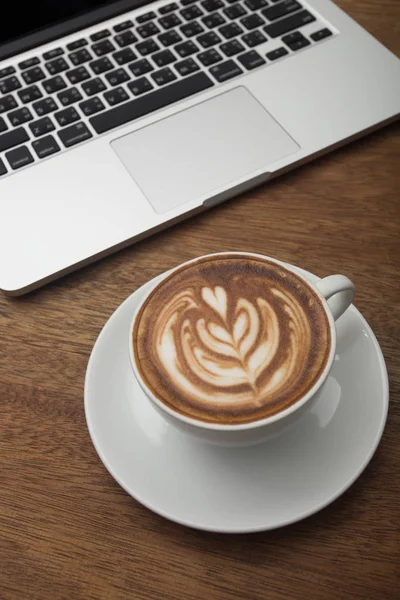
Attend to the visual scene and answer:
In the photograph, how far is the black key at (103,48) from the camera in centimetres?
73

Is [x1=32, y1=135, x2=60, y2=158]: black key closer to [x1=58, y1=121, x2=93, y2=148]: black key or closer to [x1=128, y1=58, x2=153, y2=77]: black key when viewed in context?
[x1=58, y1=121, x2=93, y2=148]: black key

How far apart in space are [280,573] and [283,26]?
24.2 inches

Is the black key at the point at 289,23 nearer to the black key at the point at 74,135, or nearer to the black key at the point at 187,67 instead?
the black key at the point at 187,67

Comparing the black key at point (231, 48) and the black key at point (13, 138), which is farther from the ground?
the black key at point (13, 138)

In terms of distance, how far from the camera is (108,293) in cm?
60

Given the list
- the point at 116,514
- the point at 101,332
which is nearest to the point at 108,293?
the point at 101,332

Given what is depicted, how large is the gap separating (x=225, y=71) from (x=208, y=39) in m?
0.06

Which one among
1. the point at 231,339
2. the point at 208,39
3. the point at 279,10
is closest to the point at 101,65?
the point at 208,39

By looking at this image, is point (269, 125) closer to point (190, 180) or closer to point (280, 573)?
point (190, 180)

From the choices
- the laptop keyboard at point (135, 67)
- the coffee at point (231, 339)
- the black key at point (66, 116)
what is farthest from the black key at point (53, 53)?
the coffee at point (231, 339)

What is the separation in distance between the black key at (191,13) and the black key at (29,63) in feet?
0.63

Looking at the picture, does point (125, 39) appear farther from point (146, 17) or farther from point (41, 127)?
point (41, 127)

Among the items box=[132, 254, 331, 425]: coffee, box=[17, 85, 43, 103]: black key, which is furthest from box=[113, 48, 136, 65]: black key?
box=[132, 254, 331, 425]: coffee

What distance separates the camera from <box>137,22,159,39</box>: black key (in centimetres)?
74
